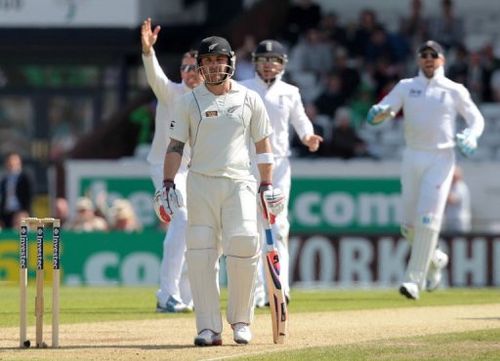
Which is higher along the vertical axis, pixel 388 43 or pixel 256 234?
pixel 388 43

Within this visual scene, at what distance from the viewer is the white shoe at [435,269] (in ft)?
53.4

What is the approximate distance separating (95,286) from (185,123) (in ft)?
31.5

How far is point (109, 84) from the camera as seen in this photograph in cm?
2995

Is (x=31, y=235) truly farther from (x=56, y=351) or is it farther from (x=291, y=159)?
(x=56, y=351)

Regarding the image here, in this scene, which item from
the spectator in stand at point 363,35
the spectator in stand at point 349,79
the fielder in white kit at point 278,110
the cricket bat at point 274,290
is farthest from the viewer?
the spectator in stand at point 363,35

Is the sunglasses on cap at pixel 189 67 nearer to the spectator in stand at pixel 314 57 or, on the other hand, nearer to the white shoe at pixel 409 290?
the white shoe at pixel 409 290

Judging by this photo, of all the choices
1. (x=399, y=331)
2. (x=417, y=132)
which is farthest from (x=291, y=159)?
(x=399, y=331)

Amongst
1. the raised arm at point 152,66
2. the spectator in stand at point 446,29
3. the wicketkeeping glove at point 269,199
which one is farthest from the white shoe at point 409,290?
the spectator in stand at point 446,29

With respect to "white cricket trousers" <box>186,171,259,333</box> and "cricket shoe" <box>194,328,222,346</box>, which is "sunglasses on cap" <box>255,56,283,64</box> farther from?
"cricket shoe" <box>194,328,222,346</box>

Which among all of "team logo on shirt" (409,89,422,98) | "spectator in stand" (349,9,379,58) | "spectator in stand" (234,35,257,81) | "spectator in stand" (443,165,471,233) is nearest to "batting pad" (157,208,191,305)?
"team logo on shirt" (409,89,422,98)

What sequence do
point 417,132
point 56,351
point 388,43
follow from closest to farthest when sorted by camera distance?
1. point 56,351
2. point 417,132
3. point 388,43

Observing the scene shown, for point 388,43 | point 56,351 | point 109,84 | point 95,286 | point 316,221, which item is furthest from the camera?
point 109,84

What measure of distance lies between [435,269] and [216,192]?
5.69 meters

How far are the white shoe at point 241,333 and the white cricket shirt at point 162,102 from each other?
9.50ft
